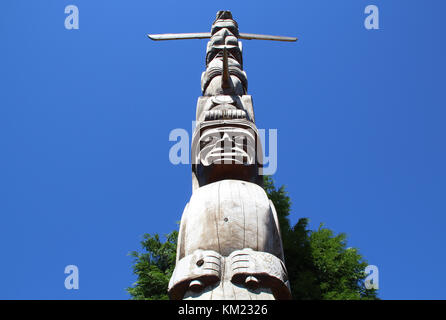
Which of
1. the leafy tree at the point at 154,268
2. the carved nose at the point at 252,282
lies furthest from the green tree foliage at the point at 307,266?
the carved nose at the point at 252,282

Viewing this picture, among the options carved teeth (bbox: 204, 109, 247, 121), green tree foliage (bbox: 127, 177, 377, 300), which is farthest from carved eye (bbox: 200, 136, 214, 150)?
green tree foliage (bbox: 127, 177, 377, 300)

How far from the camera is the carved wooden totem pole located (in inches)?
145

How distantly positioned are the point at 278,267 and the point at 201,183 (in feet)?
6.04

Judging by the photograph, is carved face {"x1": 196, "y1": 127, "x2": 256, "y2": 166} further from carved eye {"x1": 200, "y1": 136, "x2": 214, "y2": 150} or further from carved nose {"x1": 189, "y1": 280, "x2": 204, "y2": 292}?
carved nose {"x1": 189, "y1": 280, "x2": 204, "y2": 292}

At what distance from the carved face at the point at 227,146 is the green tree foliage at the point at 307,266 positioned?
3089 millimetres

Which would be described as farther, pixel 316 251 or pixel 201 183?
pixel 316 251

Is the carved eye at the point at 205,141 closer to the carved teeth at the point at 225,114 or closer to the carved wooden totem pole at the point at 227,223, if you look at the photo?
the carved wooden totem pole at the point at 227,223

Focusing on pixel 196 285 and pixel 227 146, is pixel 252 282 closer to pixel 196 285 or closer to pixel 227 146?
pixel 196 285

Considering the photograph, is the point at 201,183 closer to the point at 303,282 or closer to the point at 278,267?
the point at 278,267
